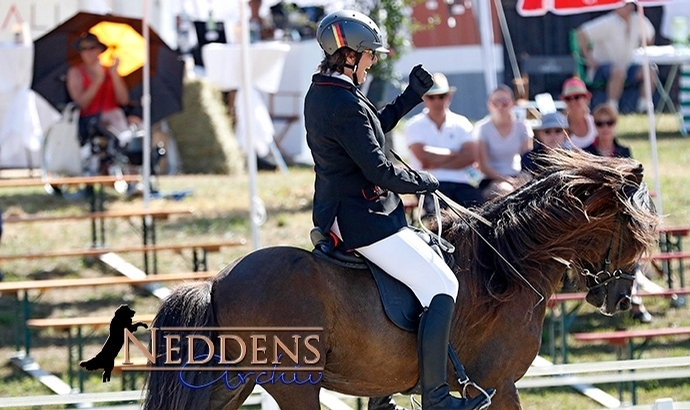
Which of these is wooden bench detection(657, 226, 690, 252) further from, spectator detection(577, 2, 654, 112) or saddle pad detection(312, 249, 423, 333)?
spectator detection(577, 2, 654, 112)

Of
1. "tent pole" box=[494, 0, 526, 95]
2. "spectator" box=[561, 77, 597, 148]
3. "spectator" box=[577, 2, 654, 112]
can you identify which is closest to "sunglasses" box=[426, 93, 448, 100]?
"spectator" box=[561, 77, 597, 148]

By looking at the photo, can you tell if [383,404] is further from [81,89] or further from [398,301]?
[81,89]

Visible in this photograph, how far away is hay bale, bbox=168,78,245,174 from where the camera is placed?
45.5 feet

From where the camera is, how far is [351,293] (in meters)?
5.02

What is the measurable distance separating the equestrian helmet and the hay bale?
896cm

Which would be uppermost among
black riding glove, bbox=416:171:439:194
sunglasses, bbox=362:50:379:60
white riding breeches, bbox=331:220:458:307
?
sunglasses, bbox=362:50:379:60

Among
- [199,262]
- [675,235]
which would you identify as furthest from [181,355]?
[675,235]

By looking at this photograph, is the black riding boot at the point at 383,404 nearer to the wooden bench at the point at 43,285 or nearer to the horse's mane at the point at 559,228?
the horse's mane at the point at 559,228

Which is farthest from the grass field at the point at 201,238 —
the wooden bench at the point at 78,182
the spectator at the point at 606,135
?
the spectator at the point at 606,135

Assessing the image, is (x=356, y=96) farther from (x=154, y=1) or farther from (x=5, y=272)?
(x=154, y=1)

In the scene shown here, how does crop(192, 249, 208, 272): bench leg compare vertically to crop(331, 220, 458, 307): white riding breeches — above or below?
below

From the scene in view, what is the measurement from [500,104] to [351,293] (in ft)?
14.7

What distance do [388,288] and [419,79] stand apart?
947 mm

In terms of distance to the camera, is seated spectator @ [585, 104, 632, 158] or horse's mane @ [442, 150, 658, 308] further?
seated spectator @ [585, 104, 632, 158]
